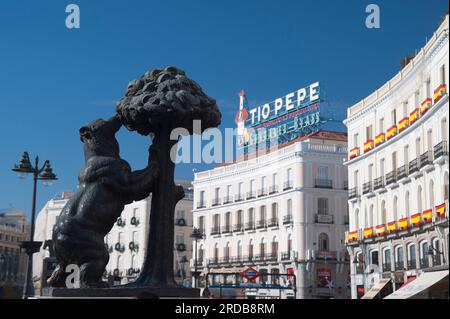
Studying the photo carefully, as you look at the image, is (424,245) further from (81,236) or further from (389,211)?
(81,236)

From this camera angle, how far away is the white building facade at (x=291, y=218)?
46.6 meters

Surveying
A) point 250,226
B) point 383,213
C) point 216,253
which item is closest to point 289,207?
point 250,226

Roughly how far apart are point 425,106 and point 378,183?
7.24m

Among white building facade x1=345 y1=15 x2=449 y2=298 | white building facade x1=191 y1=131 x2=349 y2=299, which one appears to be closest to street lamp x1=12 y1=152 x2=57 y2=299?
white building facade x1=345 y1=15 x2=449 y2=298

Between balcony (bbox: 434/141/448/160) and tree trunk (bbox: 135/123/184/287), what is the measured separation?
2175cm

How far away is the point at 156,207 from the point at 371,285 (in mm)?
30450

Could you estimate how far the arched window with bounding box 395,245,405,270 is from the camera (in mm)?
34094

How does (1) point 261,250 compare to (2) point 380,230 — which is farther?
(1) point 261,250

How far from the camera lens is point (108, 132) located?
895cm

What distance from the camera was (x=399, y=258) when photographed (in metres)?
34.5

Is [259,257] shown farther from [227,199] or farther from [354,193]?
[354,193]

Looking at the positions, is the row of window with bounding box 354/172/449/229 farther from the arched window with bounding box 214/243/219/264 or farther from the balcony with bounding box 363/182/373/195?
the arched window with bounding box 214/243/219/264

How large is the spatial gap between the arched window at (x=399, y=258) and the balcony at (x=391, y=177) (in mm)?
3545
